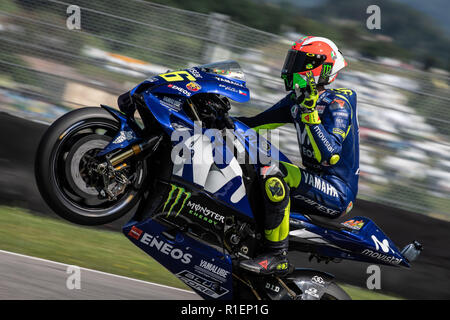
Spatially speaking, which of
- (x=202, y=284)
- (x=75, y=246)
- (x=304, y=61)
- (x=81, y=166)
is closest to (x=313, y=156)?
(x=304, y=61)

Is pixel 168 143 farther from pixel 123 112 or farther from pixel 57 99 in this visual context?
pixel 57 99

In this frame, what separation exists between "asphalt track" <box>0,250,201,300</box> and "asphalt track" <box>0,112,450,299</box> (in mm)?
1180

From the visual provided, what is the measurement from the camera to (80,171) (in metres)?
3.59

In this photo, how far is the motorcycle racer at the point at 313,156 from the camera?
382 cm

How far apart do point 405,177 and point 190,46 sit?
8.38 ft

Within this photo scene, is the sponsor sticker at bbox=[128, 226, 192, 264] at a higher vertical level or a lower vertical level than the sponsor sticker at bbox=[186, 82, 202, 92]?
lower

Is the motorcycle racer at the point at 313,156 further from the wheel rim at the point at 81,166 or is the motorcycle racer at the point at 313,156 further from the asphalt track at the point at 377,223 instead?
the asphalt track at the point at 377,223

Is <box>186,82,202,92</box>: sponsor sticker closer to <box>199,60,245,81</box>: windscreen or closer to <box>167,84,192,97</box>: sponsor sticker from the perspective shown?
<box>167,84,192,97</box>: sponsor sticker

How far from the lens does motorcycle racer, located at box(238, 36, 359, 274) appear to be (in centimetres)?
382

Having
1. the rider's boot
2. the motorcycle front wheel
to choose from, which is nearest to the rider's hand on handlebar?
the rider's boot

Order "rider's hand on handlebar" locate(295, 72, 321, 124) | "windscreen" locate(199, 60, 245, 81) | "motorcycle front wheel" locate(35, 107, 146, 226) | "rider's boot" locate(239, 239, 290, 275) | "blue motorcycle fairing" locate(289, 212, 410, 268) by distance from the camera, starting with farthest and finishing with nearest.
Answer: "blue motorcycle fairing" locate(289, 212, 410, 268)
"rider's boot" locate(239, 239, 290, 275)
"rider's hand on handlebar" locate(295, 72, 321, 124)
"windscreen" locate(199, 60, 245, 81)
"motorcycle front wheel" locate(35, 107, 146, 226)

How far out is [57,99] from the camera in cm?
632

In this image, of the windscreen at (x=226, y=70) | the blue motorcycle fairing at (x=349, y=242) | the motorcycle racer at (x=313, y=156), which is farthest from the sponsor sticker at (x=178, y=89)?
the blue motorcycle fairing at (x=349, y=242)
